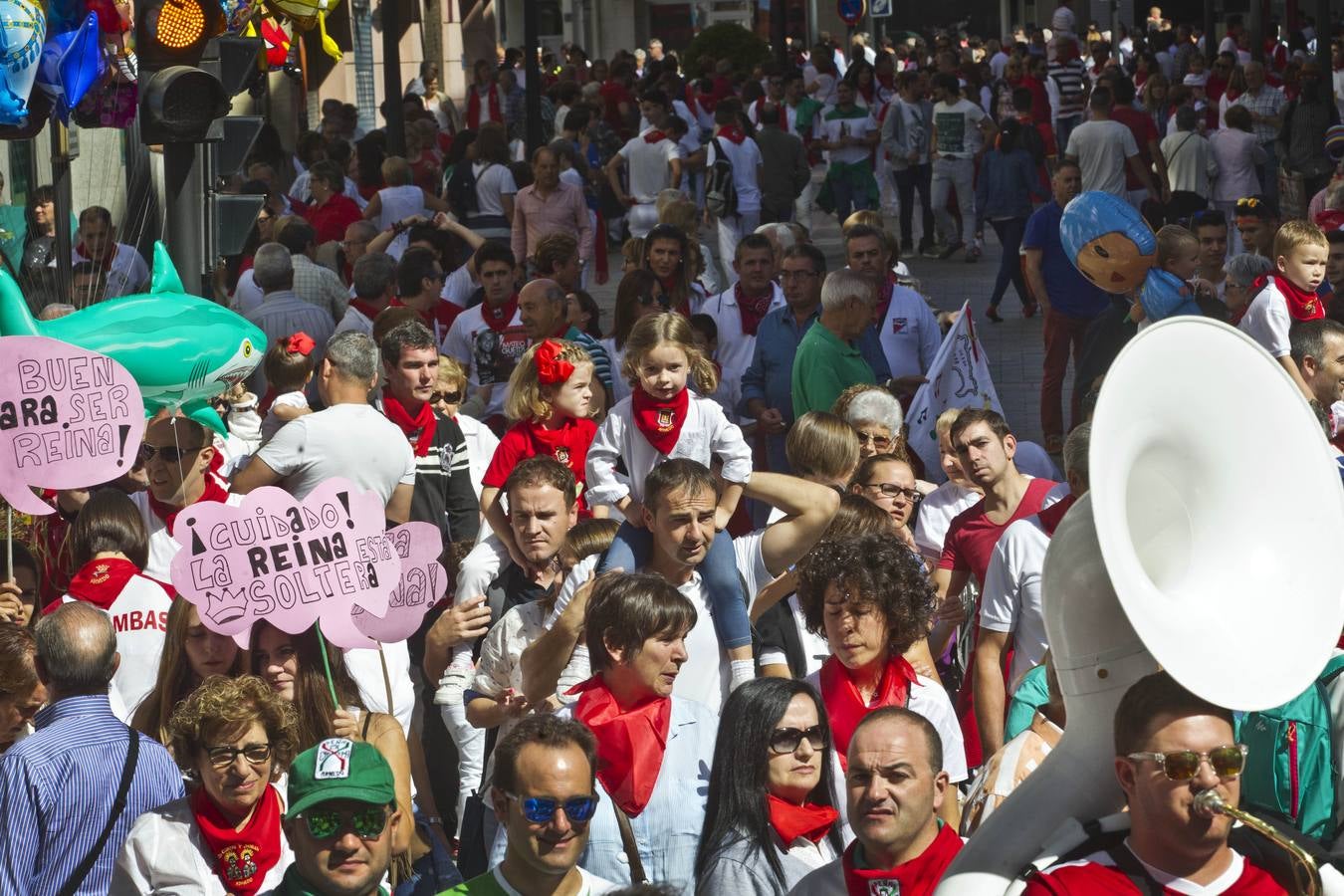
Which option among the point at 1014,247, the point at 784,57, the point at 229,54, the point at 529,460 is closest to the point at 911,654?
the point at 529,460

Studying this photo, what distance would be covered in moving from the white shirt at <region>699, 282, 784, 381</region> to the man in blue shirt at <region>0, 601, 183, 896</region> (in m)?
5.07

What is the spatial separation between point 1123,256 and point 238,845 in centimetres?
568

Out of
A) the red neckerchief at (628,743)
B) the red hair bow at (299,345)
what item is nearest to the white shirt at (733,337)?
the red hair bow at (299,345)

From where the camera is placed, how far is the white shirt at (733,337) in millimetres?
9312

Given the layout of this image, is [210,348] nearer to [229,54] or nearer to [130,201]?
[229,54]

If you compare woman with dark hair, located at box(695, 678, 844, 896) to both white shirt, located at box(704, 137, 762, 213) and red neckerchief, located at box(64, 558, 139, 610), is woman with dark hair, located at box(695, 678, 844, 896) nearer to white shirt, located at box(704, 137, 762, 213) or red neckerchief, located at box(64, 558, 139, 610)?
red neckerchief, located at box(64, 558, 139, 610)

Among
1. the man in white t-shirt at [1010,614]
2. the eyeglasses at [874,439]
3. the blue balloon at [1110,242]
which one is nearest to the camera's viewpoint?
the man in white t-shirt at [1010,614]

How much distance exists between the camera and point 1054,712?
4.42 m

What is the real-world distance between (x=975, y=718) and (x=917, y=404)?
276 centimetres

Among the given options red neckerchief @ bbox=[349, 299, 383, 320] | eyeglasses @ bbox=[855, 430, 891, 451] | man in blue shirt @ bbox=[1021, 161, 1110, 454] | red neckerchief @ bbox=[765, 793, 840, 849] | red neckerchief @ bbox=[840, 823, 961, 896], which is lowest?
man in blue shirt @ bbox=[1021, 161, 1110, 454]

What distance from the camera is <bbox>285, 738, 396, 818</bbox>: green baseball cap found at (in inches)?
151

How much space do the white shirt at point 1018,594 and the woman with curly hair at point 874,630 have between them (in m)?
0.62

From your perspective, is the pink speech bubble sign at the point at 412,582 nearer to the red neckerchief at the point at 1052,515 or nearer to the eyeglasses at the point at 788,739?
the eyeglasses at the point at 788,739

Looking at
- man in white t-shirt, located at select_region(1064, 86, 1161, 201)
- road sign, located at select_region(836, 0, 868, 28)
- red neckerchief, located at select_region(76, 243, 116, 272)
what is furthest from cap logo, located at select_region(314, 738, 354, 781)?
road sign, located at select_region(836, 0, 868, 28)
